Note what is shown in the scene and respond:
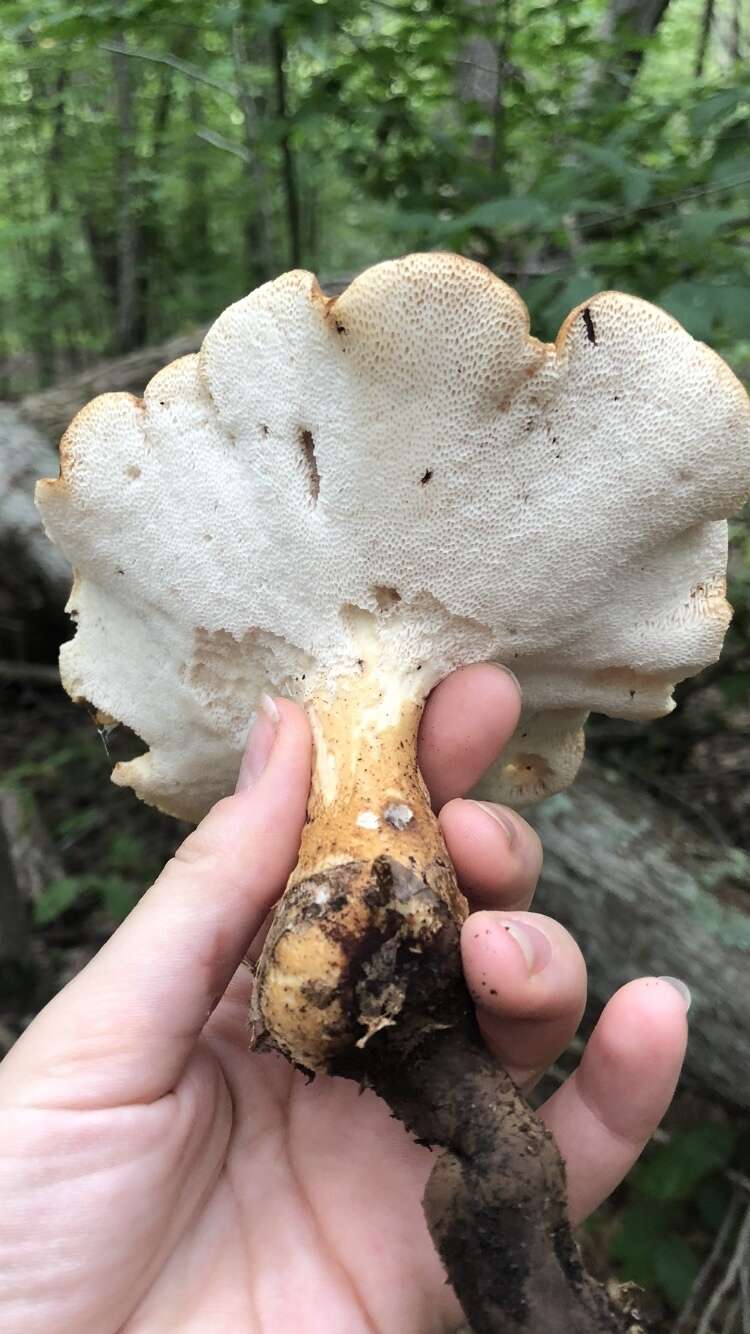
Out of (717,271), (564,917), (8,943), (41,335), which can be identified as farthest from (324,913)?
(41,335)

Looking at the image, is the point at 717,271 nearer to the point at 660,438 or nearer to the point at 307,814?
the point at 660,438

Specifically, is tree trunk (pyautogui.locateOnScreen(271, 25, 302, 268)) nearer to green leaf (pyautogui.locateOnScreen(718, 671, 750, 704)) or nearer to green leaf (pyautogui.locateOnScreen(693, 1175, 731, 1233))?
green leaf (pyautogui.locateOnScreen(718, 671, 750, 704))

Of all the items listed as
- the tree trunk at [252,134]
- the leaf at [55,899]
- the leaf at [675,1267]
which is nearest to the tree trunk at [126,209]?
the tree trunk at [252,134]

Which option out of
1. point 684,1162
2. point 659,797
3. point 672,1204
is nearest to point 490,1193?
point 684,1162

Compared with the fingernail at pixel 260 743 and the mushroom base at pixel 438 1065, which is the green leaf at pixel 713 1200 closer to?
the mushroom base at pixel 438 1065

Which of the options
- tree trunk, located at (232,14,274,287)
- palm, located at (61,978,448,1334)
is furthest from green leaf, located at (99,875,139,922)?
tree trunk, located at (232,14,274,287)

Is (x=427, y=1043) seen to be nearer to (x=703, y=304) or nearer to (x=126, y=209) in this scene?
(x=703, y=304)

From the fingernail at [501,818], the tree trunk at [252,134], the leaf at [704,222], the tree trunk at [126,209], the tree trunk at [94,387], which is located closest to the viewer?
the fingernail at [501,818]
